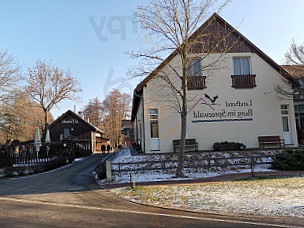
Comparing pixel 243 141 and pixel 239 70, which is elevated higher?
pixel 239 70

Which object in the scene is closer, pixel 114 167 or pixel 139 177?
pixel 139 177

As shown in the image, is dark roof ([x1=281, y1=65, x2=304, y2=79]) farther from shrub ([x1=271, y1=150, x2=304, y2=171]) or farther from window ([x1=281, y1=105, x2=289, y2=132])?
→ shrub ([x1=271, y1=150, x2=304, y2=171])

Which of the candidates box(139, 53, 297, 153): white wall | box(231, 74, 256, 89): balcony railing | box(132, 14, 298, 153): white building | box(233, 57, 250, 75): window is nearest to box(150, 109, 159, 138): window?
box(132, 14, 298, 153): white building

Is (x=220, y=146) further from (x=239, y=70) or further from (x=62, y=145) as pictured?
(x=62, y=145)

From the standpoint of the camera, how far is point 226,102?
18.0 metres

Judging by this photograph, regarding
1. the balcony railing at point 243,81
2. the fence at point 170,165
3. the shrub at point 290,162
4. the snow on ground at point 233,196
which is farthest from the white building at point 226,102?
the snow on ground at point 233,196

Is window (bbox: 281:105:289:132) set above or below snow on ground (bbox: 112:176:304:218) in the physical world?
above

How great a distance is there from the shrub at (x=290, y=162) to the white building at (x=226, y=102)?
3.60 m

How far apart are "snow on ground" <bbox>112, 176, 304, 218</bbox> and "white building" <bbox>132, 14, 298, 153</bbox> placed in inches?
279

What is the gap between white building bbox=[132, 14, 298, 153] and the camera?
57.2ft

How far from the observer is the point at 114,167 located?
13.9 m

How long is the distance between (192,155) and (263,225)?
1047 centimetres

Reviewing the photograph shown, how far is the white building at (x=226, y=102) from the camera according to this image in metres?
17.4

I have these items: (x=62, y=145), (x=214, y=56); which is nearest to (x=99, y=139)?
(x=62, y=145)
